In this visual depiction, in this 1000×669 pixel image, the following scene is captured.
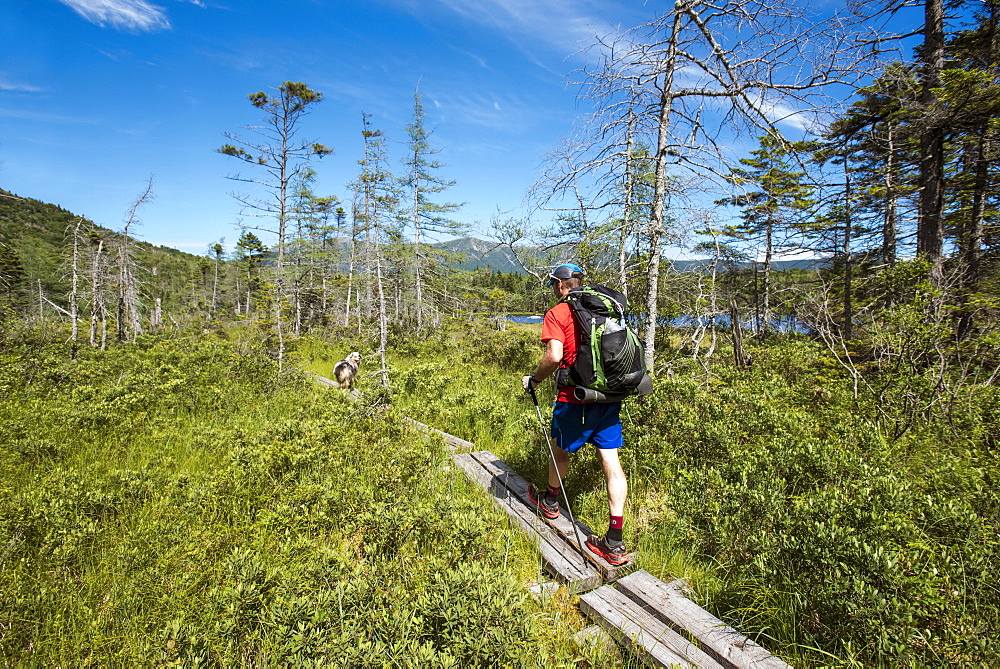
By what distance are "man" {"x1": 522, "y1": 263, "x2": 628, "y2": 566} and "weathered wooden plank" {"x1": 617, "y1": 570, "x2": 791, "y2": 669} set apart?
28 cm

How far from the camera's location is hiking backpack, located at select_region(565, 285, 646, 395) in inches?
124

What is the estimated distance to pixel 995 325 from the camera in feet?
24.0

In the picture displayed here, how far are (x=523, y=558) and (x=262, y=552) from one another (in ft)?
6.78

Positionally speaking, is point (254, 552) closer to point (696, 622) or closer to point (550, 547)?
point (550, 547)

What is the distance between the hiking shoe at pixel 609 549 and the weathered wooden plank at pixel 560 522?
4 cm

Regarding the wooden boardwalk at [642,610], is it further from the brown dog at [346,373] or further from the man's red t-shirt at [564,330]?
the brown dog at [346,373]

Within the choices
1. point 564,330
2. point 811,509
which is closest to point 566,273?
point 564,330

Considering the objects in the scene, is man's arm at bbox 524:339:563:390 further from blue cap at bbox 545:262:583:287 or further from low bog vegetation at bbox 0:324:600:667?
low bog vegetation at bbox 0:324:600:667

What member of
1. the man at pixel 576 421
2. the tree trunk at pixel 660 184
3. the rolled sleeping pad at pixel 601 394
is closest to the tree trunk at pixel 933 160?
the tree trunk at pixel 660 184

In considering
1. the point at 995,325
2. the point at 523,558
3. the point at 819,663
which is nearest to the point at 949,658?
the point at 819,663

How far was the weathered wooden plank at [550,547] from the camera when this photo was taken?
293 centimetres

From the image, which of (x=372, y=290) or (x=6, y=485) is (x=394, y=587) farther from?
(x=372, y=290)

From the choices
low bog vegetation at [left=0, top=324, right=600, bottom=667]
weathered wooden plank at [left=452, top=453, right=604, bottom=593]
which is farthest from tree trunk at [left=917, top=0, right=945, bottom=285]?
low bog vegetation at [left=0, top=324, right=600, bottom=667]

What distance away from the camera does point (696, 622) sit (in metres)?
2.42
